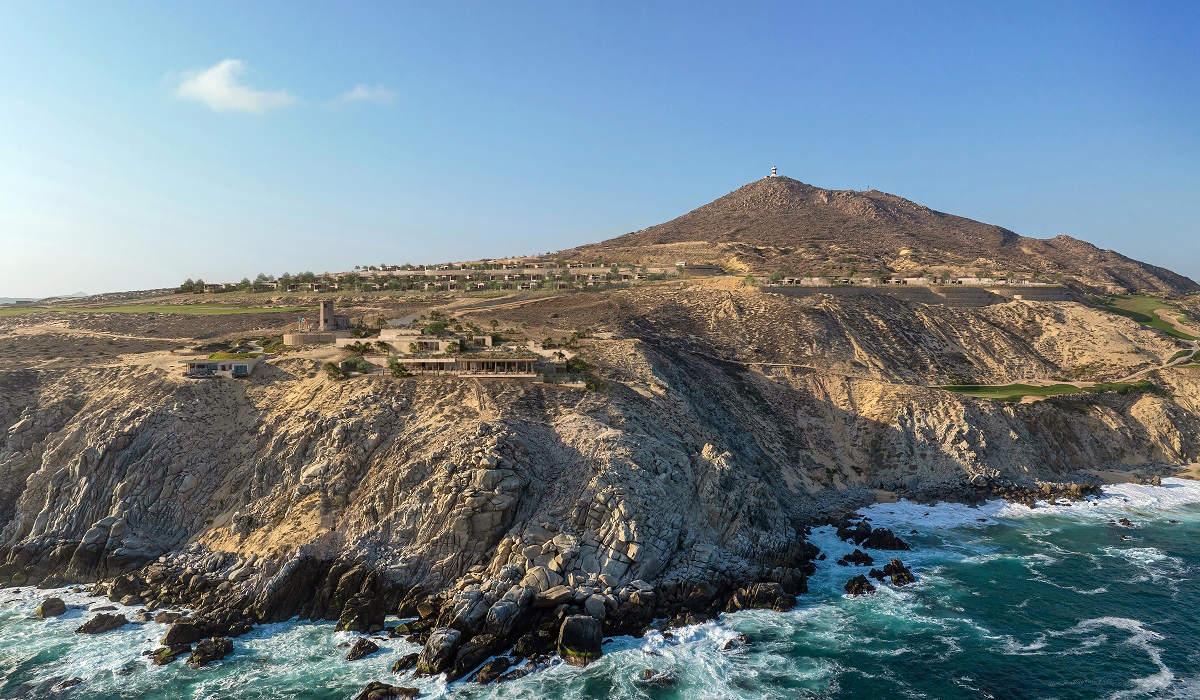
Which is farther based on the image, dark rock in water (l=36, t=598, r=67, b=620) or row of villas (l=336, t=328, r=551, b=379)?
row of villas (l=336, t=328, r=551, b=379)

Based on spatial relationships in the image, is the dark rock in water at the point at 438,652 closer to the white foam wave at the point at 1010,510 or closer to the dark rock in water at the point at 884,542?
the dark rock in water at the point at 884,542

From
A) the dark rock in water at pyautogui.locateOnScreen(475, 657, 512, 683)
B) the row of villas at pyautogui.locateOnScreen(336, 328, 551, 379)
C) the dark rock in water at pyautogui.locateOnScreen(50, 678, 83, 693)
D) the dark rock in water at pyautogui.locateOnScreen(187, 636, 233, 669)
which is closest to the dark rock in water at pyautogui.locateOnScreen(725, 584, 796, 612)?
the dark rock in water at pyautogui.locateOnScreen(475, 657, 512, 683)

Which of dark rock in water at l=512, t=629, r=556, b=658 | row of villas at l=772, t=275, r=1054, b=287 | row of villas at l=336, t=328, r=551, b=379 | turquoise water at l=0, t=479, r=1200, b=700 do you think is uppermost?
row of villas at l=772, t=275, r=1054, b=287

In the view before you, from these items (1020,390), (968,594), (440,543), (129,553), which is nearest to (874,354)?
(1020,390)

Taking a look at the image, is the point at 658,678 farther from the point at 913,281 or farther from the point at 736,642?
the point at 913,281

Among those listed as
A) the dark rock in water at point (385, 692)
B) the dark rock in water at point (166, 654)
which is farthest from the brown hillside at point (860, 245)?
the dark rock in water at point (166, 654)

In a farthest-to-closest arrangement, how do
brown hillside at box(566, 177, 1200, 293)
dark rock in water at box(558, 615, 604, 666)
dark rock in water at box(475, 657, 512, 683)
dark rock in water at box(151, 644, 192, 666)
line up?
brown hillside at box(566, 177, 1200, 293) < dark rock in water at box(151, 644, 192, 666) < dark rock in water at box(558, 615, 604, 666) < dark rock in water at box(475, 657, 512, 683)

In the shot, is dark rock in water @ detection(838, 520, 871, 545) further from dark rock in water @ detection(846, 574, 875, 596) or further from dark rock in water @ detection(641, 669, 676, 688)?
dark rock in water @ detection(641, 669, 676, 688)

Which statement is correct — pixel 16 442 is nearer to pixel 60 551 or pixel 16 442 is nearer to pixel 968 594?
pixel 60 551
